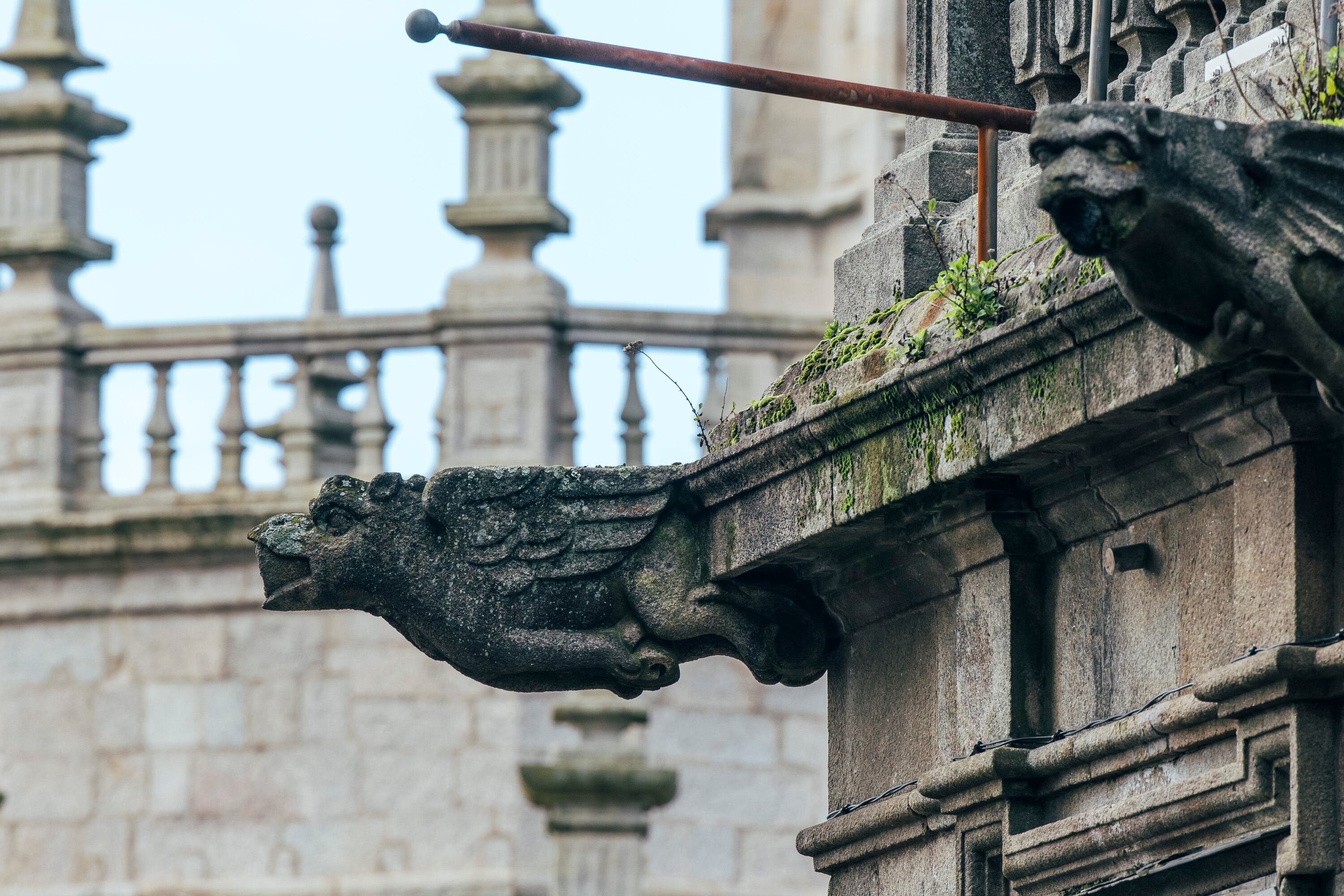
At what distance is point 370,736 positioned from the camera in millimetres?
15711

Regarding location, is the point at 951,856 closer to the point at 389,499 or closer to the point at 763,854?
the point at 389,499

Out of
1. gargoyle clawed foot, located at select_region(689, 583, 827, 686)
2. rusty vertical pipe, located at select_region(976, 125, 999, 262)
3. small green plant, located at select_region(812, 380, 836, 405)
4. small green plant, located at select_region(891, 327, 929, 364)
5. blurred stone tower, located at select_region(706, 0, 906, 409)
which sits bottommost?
gargoyle clawed foot, located at select_region(689, 583, 827, 686)

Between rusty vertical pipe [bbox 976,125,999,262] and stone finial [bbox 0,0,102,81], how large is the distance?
1085cm

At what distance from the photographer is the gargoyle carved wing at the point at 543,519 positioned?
7.48 meters

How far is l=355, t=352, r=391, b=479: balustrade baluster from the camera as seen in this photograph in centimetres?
1603

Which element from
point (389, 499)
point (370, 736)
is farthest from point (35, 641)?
point (389, 499)

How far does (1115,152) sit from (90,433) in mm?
11985

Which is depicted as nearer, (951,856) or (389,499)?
(951,856)

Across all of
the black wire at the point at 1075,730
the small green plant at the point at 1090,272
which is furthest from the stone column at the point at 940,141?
the small green plant at the point at 1090,272

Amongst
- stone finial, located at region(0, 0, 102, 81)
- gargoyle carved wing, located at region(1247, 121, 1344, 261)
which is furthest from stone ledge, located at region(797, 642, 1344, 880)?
stone finial, located at region(0, 0, 102, 81)

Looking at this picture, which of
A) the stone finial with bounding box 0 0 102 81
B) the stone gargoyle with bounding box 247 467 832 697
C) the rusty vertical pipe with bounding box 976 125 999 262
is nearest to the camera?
the rusty vertical pipe with bounding box 976 125 999 262

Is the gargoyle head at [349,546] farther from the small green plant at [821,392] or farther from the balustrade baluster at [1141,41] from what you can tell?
the balustrade baluster at [1141,41]

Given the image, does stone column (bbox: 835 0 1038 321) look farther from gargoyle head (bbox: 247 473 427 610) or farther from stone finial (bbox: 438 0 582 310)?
stone finial (bbox: 438 0 582 310)

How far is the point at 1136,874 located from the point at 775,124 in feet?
48.9
